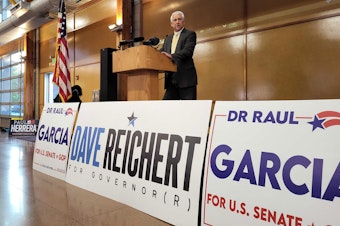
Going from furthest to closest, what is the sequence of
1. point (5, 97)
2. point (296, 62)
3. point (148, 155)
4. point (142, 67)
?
1. point (5, 97)
2. point (296, 62)
3. point (142, 67)
4. point (148, 155)

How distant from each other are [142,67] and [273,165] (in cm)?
127

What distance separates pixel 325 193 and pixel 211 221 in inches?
19.1

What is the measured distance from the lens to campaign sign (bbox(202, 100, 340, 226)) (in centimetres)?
98

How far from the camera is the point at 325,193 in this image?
96 cm

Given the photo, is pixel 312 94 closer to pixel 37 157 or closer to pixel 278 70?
pixel 278 70

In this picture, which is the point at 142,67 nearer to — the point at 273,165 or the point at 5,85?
the point at 273,165

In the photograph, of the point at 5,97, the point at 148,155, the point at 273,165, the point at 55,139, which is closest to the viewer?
the point at 273,165

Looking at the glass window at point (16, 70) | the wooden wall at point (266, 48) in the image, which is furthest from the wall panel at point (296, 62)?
the glass window at point (16, 70)

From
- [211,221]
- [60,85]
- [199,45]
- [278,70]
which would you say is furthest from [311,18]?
[60,85]

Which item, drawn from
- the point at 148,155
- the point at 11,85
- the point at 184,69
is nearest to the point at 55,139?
the point at 148,155

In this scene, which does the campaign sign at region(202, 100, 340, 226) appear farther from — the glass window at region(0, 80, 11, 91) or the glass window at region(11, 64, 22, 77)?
the glass window at region(0, 80, 11, 91)

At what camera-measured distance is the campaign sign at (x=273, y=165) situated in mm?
976

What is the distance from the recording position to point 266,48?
12.0ft

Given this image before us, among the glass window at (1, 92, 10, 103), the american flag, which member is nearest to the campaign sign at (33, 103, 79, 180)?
the american flag
